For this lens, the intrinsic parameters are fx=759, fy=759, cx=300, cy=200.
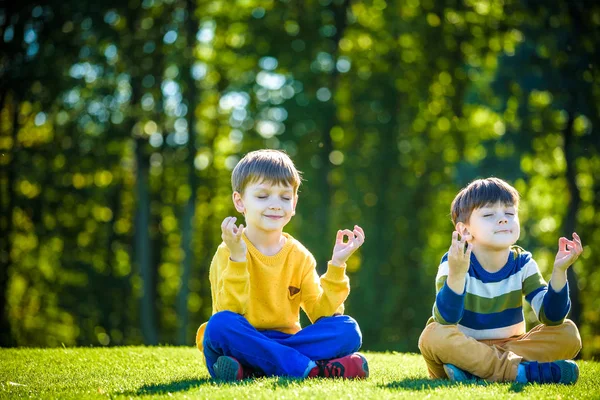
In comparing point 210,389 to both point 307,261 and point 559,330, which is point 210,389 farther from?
point 559,330

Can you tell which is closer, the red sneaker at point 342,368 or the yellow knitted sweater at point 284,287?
the red sneaker at point 342,368

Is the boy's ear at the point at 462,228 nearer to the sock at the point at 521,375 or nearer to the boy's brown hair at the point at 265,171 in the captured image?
the sock at the point at 521,375

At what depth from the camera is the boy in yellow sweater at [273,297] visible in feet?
15.6

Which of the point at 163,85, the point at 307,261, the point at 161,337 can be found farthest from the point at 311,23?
the point at 307,261

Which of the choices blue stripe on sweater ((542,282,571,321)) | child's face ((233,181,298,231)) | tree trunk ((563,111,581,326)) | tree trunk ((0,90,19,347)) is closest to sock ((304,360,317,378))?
child's face ((233,181,298,231))

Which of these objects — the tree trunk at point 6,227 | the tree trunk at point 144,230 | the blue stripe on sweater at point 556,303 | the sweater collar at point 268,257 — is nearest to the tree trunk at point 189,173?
the tree trunk at point 144,230

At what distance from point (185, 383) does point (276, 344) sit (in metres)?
0.61

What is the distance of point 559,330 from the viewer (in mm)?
4824

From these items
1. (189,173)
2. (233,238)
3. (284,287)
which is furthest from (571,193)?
(233,238)

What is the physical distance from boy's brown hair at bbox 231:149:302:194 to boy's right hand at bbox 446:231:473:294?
1268mm

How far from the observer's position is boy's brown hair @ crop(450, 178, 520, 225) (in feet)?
16.2

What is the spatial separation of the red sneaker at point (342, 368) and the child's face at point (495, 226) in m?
1.10

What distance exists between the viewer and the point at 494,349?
4.68 meters

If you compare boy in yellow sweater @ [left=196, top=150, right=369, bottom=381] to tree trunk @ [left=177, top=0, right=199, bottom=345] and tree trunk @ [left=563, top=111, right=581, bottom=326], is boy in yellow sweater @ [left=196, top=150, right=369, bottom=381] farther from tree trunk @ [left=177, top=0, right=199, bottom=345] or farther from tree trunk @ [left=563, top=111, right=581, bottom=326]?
tree trunk @ [left=177, top=0, right=199, bottom=345]
